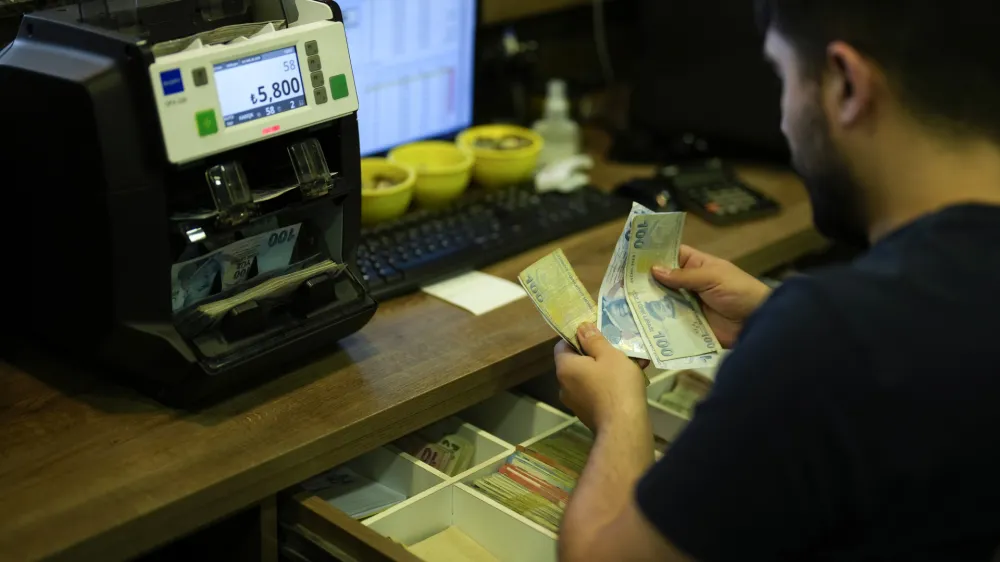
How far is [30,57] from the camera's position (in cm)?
112

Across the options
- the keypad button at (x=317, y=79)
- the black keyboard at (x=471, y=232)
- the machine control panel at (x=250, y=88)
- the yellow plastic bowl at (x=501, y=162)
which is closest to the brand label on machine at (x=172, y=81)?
the machine control panel at (x=250, y=88)

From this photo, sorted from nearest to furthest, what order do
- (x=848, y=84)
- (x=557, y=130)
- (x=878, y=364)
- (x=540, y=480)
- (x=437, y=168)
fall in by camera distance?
(x=878, y=364) → (x=848, y=84) → (x=540, y=480) → (x=437, y=168) → (x=557, y=130)

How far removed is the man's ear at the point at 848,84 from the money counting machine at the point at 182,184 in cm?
52

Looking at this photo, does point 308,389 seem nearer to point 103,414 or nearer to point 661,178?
point 103,414

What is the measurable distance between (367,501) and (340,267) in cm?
30

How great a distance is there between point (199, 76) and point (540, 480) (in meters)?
0.62

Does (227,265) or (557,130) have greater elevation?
Result: (227,265)

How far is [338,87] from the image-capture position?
121 centimetres

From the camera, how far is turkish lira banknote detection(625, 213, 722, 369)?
135 centimetres

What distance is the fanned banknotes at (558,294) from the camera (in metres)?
1.33

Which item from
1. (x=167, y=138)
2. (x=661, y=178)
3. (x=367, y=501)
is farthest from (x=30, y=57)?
(x=661, y=178)

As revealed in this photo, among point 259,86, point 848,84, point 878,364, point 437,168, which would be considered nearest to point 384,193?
point 437,168

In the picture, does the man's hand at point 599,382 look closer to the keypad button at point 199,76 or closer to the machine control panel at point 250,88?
the machine control panel at point 250,88

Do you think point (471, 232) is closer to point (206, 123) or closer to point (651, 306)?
point (651, 306)
